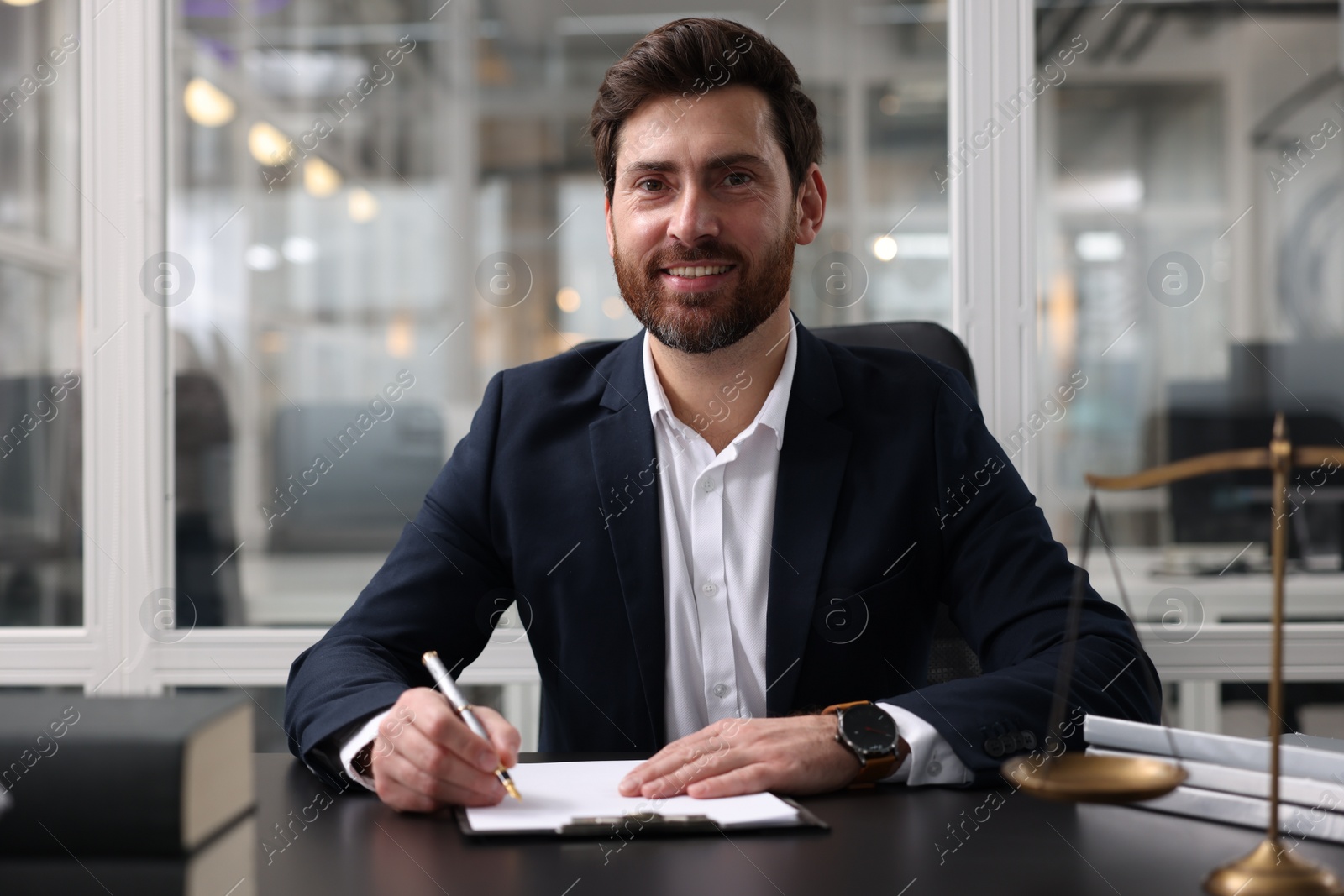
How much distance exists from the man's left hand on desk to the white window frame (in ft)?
3.65

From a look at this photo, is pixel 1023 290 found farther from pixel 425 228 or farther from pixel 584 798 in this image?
pixel 584 798

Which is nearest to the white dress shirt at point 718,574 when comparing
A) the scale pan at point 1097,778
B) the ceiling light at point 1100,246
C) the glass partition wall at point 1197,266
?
the scale pan at point 1097,778

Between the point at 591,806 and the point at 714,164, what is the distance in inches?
38.2

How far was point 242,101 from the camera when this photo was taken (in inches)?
92.5

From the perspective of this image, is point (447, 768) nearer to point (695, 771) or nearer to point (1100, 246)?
point (695, 771)

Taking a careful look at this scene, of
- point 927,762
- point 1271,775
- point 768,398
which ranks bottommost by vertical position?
point 927,762

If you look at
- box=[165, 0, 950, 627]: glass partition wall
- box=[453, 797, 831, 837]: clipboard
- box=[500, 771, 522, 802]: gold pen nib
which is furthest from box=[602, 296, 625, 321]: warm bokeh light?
box=[453, 797, 831, 837]: clipboard

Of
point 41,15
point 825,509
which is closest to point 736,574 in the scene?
point 825,509

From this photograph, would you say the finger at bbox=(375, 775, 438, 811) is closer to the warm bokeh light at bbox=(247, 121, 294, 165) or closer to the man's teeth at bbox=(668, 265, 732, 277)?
the man's teeth at bbox=(668, 265, 732, 277)

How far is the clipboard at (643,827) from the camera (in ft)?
2.79

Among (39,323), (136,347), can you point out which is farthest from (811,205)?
(39,323)

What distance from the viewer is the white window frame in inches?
81.4

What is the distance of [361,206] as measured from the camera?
246 centimetres

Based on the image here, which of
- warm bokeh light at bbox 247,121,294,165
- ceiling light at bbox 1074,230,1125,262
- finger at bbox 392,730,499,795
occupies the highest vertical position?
warm bokeh light at bbox 247,121,294,165
